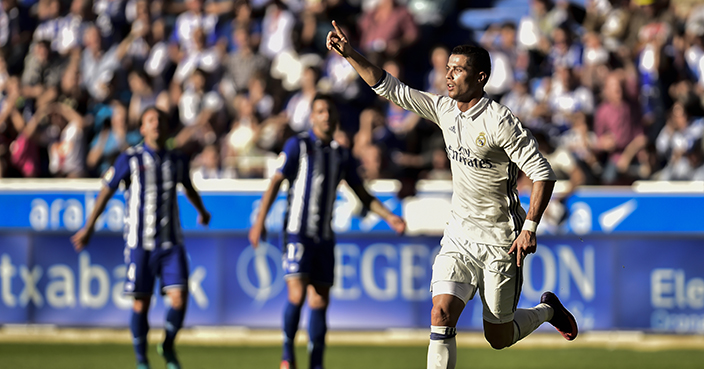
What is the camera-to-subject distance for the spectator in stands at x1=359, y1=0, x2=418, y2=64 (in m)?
13.6

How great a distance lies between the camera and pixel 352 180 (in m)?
8.06

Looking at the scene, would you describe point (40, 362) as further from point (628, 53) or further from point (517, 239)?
point (628, 53)

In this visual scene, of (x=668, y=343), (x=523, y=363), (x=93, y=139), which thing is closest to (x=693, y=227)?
(x=668, y=343)

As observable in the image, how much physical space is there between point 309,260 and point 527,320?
2.05 meters

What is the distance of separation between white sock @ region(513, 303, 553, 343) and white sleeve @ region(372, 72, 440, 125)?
4.81 feet

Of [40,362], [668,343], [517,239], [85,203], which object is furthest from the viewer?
[85,203]

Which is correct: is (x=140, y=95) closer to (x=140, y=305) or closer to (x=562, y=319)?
(x=140, y=305)

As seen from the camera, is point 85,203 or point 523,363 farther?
point 85,203

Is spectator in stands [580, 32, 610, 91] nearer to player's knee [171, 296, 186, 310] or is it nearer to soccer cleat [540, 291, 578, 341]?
soccer cleat [540, 291, 578, 341]

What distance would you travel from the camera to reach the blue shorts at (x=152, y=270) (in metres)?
7.63

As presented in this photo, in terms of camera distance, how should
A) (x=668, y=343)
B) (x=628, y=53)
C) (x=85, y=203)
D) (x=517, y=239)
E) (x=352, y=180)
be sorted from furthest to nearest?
(x=628, y=53) → (x=85, y=203) → (x=668, y=343) → (x=352, y=180) → (x=517, y=239)

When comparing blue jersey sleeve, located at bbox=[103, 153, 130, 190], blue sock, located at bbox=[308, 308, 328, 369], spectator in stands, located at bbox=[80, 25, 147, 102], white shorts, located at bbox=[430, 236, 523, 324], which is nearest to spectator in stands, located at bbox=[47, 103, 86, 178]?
spectator in stands, located at bbox=[80, 25, 147, 102]

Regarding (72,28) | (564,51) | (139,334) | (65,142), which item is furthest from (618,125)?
(72,28)

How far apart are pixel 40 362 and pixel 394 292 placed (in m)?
4.08
